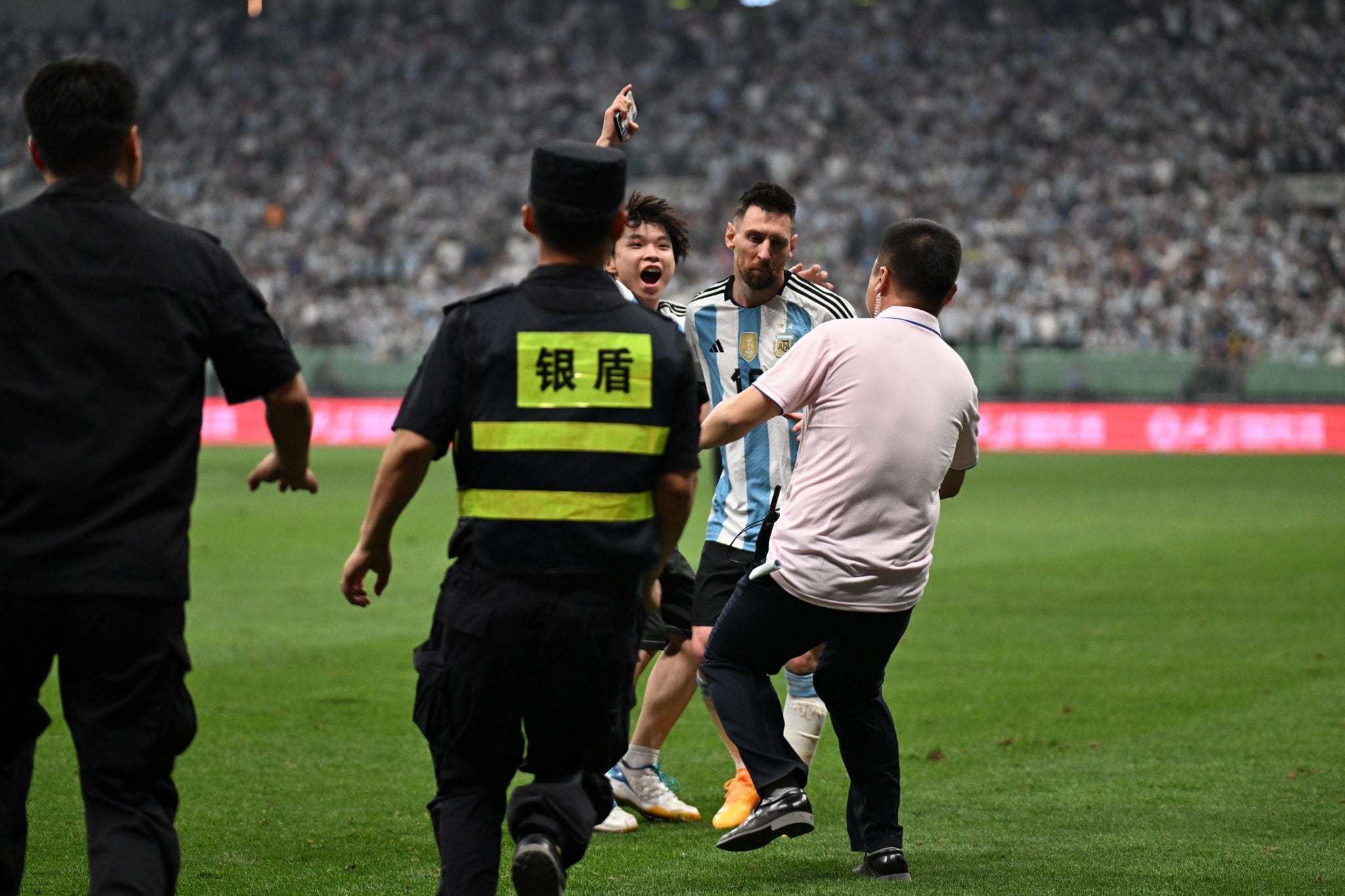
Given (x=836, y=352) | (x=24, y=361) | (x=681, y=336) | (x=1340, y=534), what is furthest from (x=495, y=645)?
(x=1340, y=534)

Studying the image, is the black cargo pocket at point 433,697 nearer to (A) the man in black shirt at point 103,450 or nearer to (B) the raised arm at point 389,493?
(B) the raised arm at point 389,493

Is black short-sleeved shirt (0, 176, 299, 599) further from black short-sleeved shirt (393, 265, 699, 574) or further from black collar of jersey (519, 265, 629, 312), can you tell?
black collar of jersey (519, 265, 629, 312)

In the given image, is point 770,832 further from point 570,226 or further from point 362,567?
point 570,226

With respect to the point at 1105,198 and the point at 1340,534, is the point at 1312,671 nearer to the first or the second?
the point at 1340,534

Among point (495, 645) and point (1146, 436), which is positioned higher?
point (495, 645)

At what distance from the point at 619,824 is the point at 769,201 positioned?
7.74ft

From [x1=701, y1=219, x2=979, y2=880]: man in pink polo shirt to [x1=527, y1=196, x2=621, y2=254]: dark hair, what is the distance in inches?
36.7

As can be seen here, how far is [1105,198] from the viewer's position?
121 ft

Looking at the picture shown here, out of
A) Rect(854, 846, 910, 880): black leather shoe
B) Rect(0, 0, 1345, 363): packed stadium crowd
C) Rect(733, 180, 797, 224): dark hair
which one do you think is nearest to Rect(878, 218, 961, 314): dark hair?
Rect(733, 180, 797, 224): dark hair

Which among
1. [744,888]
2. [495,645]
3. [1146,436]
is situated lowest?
[1146,436]

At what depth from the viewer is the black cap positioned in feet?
11.9

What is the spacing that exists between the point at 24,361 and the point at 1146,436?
26.8m

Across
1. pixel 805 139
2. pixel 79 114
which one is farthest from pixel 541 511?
pixel 805 139

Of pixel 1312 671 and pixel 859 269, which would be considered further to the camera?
pixel 859 269
